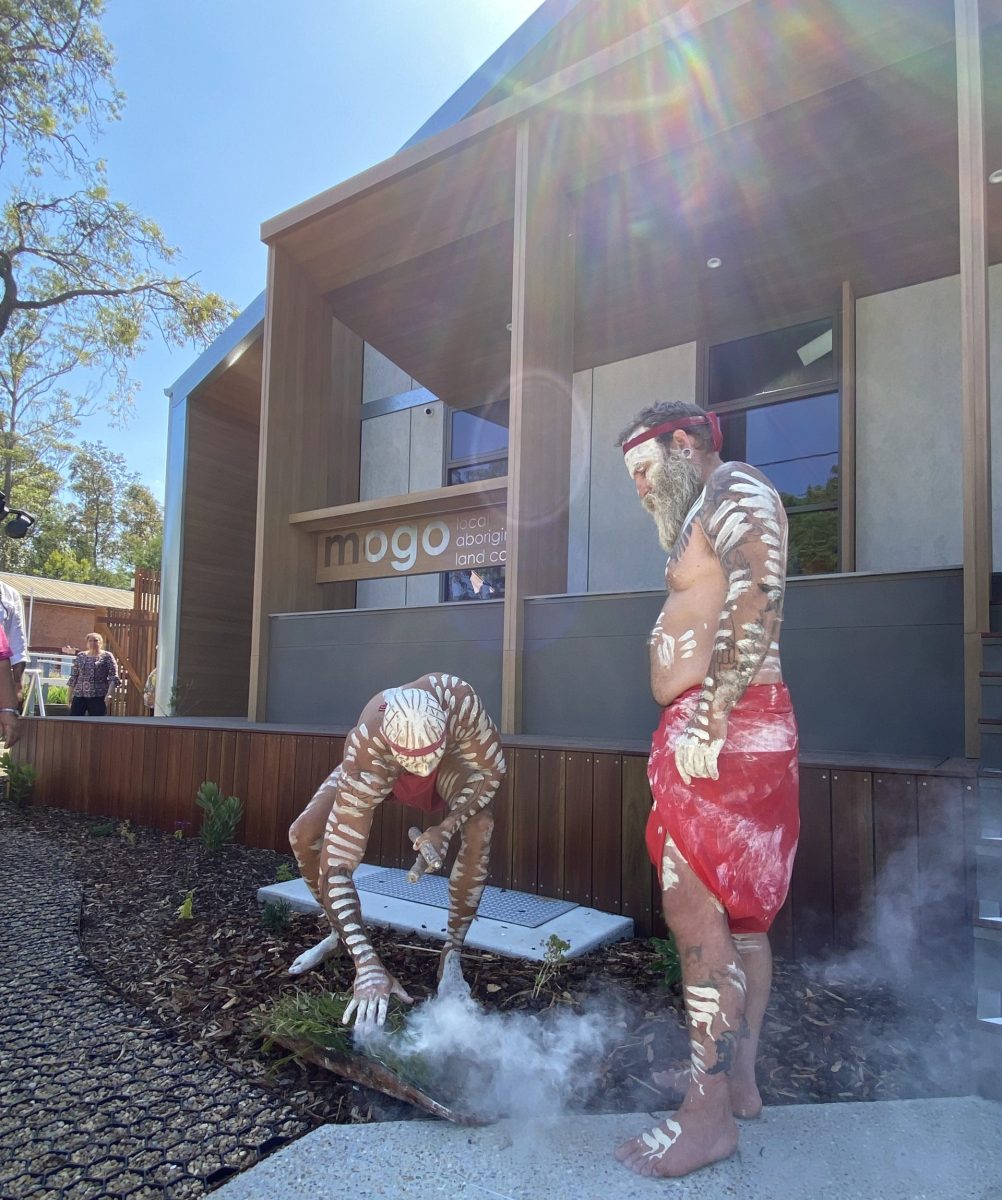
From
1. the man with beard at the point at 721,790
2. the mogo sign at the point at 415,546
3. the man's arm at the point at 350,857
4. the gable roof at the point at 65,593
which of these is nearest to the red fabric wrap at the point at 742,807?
the man with beard at the point at 721,790

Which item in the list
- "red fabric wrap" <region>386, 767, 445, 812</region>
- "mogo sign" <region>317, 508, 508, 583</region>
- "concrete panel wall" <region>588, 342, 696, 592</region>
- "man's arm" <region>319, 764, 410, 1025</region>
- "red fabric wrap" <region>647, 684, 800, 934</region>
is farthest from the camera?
"concrete panel wall" <region>588, 342, 696, 592</region>

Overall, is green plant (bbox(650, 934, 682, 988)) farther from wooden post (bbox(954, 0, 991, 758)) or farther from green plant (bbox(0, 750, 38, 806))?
green plant (bbox(0, 750, 38, 806))

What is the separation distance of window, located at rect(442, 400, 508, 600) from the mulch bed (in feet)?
16.8

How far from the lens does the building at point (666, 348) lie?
3.67m

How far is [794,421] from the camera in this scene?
6.60 metres

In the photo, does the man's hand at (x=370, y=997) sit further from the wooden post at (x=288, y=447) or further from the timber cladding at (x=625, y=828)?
the wooden post at (x=288, y=447)

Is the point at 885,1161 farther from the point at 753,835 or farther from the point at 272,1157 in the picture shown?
the point at 272,1157

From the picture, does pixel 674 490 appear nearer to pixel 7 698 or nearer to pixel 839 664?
pixel 839 664

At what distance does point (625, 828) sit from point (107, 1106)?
85.2 inches

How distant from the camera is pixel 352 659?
584 centimetres

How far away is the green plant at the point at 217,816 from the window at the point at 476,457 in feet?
13.6

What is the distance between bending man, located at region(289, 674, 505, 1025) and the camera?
7.36 ft

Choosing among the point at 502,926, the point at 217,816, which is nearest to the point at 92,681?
the point at 217,816

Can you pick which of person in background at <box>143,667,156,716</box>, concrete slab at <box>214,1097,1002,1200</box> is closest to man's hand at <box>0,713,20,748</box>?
concrete slab at <box>214,1097,1002,1200</box>
